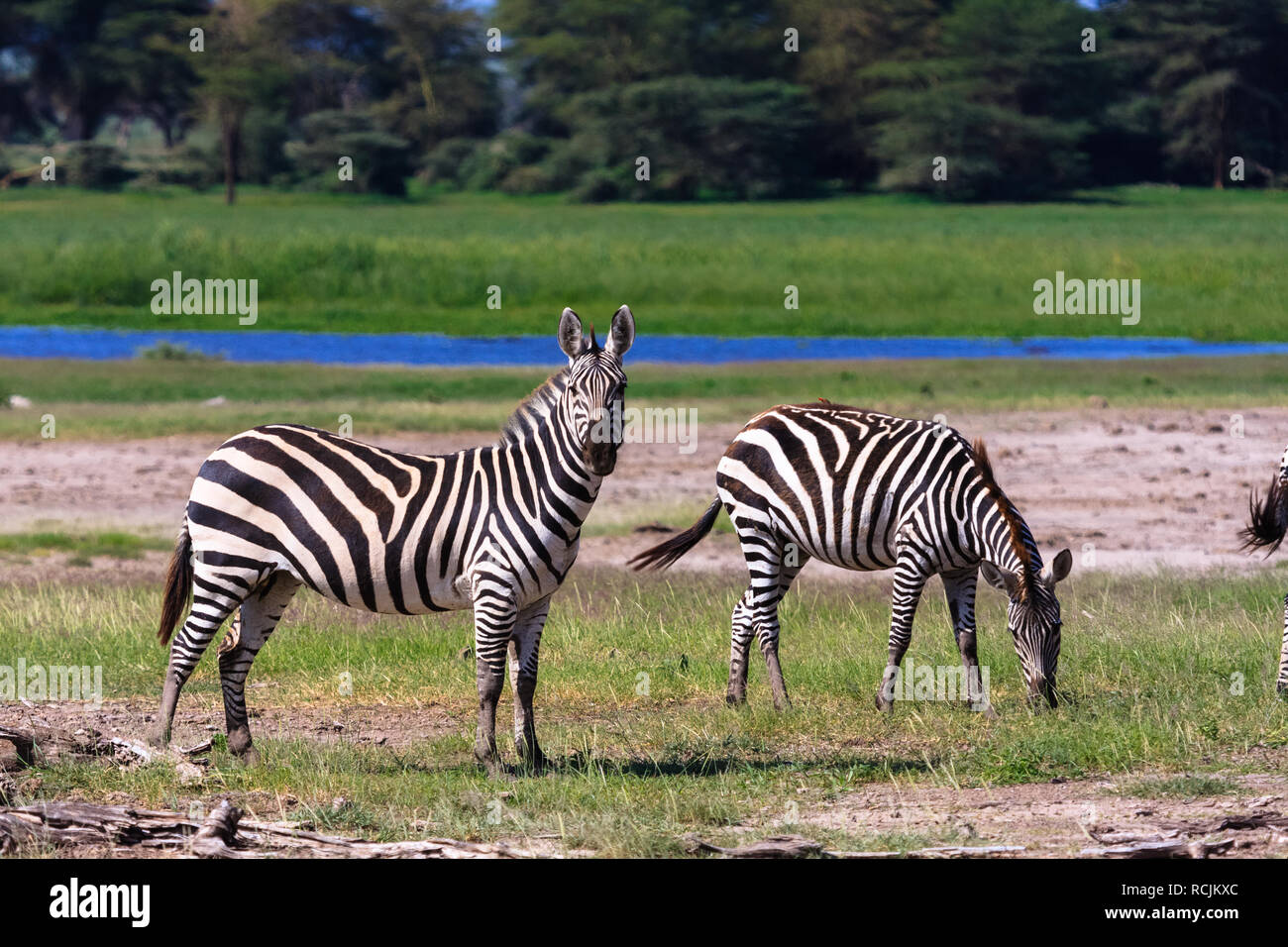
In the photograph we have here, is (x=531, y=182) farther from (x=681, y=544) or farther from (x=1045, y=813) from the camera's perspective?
(x=1045, y=813)

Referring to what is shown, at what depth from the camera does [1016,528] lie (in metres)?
8.40

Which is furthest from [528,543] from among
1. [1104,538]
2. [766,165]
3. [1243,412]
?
[766,165]

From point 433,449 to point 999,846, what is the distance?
1500cm

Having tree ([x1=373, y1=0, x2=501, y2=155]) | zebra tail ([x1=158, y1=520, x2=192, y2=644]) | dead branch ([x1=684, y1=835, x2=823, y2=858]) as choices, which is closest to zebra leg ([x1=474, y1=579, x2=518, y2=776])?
zebra tail ([x1=158, y1=520, x2=192, y2=644])

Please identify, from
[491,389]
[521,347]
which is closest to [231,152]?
[521,347]

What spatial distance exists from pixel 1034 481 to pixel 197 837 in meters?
13.8

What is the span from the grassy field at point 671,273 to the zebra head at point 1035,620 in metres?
26.8

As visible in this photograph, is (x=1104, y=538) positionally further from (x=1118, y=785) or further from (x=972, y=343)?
(x=972, y=343)

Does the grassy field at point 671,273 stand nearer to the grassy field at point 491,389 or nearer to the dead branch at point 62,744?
the grassy field at point 491,389

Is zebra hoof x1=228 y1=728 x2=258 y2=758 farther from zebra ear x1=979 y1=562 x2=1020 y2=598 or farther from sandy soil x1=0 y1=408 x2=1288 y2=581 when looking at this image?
sandy soil x1=0 y1=408 x2=1288 y2=581

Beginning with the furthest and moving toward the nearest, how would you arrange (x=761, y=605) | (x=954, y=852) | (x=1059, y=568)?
(x=761, y=605) → (x=1059, y=568) → (x=954, y=852)

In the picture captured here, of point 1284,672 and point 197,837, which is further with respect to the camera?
point 1284,672

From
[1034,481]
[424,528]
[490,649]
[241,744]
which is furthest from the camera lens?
[1034,481]

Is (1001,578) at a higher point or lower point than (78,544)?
higher
